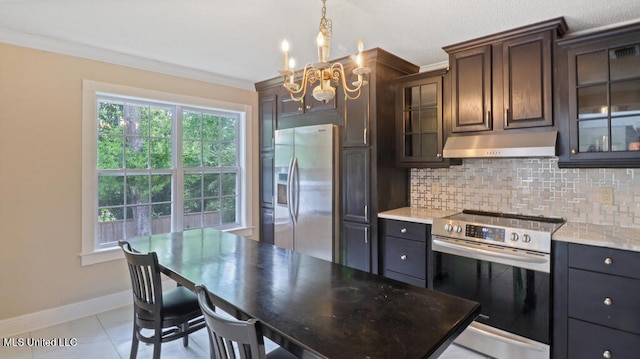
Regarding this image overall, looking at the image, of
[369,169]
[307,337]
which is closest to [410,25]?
[369,169]

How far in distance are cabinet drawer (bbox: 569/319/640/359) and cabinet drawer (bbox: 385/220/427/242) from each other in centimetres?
110

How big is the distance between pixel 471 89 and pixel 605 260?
5.08 feet

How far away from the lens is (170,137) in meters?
3.63

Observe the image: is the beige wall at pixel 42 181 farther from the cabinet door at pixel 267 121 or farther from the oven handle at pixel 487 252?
the oven handle at pixel 487 252

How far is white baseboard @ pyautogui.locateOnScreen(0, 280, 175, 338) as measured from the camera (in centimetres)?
264

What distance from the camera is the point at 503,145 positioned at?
2518mm

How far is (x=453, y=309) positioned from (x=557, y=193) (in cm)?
200

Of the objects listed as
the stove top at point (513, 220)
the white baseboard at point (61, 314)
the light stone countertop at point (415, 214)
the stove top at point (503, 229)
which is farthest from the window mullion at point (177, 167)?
the stove top at point (513, 220)

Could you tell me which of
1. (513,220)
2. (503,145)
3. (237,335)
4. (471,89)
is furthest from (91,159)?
(513,220)

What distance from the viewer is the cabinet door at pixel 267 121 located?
13.3 ft

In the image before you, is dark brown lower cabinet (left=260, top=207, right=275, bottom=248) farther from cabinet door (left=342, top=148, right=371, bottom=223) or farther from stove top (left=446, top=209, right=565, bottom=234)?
stove top (left=446, top=209, right=565, bottom=234)

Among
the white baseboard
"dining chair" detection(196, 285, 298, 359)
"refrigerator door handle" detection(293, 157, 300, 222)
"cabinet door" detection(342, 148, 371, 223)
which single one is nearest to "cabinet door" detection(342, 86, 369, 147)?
"cabinet door" detection(342, 148, 371, 223)

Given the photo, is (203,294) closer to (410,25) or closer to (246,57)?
(410,25)

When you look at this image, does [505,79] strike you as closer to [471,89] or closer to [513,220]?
[471,89]
